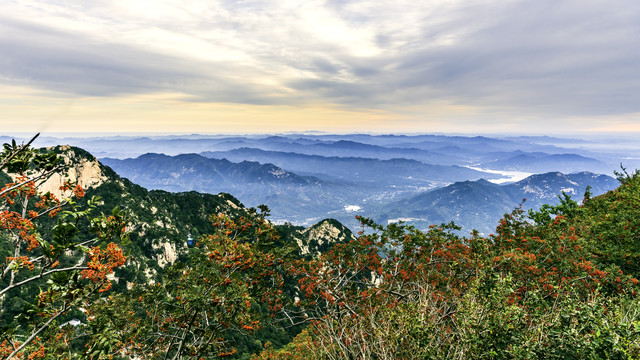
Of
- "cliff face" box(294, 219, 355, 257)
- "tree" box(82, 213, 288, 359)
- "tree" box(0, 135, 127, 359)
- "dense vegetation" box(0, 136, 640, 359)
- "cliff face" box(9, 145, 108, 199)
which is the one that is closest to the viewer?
"tree" box(0, 135, 127, 359)

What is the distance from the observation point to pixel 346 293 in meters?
15.9

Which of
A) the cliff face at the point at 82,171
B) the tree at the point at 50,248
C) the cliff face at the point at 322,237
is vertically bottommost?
the cliff face at the point at 322,237

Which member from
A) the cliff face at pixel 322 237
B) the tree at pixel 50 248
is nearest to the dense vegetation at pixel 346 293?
the tree at pixel 50 248

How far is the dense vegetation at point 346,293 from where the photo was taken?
18.9 feet

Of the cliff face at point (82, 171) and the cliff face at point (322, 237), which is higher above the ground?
the cliff face at point (82, 171)

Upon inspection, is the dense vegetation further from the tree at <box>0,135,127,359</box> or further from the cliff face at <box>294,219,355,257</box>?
the cliff face at <box>294,219,355,257</box>

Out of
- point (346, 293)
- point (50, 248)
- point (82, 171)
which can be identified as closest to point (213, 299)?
point (50, 248)

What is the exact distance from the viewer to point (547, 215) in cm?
3438

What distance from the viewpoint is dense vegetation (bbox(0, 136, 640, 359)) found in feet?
18.9

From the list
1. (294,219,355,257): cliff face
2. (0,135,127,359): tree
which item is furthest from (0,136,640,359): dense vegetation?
(294,219,355,257): cliff face

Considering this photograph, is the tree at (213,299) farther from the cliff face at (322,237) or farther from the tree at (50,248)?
the cliff face at (322,237)

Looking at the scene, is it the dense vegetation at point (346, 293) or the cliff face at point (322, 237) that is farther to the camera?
the cliff face at point (322, 237)

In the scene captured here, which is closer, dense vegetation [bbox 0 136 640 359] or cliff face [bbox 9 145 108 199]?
dense vegetation [bbox 0 136 640 359]

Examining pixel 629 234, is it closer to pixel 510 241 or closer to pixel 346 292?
pixel 510 241
